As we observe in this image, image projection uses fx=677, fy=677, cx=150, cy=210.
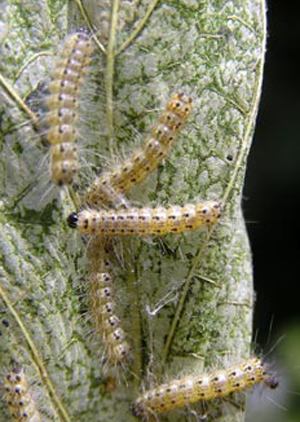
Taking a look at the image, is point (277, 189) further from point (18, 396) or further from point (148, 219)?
point (18, 396)

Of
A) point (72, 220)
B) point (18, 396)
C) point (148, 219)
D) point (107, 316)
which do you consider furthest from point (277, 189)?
point (18, 396)

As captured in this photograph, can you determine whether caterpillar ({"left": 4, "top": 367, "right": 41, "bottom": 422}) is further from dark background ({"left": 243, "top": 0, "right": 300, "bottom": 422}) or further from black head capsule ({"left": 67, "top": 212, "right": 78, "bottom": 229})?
dark background ({"left": 243, "top": 0, "right": 300, "bottom": 422})

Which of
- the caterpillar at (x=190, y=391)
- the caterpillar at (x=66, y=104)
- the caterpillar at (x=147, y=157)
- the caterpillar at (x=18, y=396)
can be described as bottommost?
the caterpillar at (x=190, y=391)

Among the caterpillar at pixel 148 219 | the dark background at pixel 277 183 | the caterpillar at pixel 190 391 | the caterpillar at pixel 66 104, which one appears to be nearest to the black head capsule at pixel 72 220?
the caterpillar at pixel 148 219

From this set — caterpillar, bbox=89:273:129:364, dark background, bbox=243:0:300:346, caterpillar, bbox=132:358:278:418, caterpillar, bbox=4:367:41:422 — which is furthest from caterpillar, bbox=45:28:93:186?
dark background, bbox=243:0:300:346

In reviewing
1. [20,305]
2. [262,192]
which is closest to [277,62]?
[262,192]

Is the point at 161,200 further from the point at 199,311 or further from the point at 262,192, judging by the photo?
the point at 262,192

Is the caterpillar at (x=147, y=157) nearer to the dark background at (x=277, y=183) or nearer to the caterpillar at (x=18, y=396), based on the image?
the caterpillar at (x=18, y=396)

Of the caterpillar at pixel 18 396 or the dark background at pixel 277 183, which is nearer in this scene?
the caterpillar at pixel 18 396
